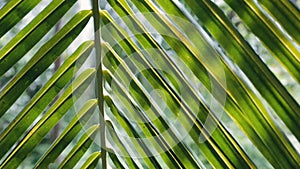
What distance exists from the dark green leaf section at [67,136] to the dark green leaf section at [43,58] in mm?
92

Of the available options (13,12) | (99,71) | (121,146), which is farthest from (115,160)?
(13,12)

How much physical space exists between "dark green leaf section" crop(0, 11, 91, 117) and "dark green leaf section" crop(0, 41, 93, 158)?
0.03 metres

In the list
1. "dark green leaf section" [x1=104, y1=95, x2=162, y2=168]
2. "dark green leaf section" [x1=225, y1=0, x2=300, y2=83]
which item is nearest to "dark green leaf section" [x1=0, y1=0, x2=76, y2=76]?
"dark green leaf section" [x1=104, y1=95, x2=162, y2=168]

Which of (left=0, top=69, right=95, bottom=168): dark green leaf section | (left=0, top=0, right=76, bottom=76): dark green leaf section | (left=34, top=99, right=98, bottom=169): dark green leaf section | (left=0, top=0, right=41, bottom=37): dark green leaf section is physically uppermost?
(left=0, top=0, right=41, bottom=37): dark green leaf section

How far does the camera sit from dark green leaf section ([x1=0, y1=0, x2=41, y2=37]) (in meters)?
0.73

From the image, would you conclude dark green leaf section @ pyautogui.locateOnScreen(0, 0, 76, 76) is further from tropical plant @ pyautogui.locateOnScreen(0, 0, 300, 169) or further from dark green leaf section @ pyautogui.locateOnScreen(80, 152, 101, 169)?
dark green leaf section @ pyautogui.locateOnScreen(80, 152, 101, 169)

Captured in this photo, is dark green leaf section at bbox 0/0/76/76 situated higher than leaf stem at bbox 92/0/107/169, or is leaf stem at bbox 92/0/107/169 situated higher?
dark green leaf section at bbox 0/0/76/76

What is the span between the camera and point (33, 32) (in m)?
0.74

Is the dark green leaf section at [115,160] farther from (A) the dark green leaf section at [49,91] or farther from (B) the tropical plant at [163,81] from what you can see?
(A) the dark green leaf section at [49,91]

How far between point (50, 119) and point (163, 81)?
180 millimetres

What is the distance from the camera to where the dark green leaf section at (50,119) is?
0.79 meters

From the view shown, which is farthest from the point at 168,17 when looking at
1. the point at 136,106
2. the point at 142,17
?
the point at 136,106

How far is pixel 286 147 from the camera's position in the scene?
648mm

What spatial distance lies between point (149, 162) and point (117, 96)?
102mm
